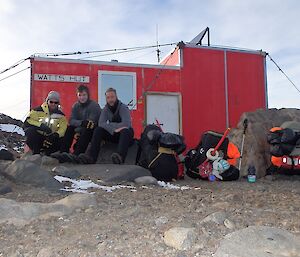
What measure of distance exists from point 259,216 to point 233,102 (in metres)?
6.37

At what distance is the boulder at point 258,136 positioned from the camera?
5.96 meters

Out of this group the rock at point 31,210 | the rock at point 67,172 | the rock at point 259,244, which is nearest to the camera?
the rock at point 259,244

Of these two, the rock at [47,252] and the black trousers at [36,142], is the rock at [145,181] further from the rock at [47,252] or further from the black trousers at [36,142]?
the rock at [47,252]

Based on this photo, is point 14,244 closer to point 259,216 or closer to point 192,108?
point 259,216

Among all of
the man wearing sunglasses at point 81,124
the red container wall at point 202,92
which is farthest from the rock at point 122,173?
the red container wall at point 202,92

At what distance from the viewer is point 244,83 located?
8906 mm

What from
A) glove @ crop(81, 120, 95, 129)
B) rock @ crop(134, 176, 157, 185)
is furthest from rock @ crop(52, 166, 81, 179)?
glove @ crop(81, 120, 95, 129)

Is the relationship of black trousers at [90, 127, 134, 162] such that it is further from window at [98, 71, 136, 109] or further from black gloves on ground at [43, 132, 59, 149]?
window at [98, 71, 136, 109]

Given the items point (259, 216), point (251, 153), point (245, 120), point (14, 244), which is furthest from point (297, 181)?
point (14, 244)

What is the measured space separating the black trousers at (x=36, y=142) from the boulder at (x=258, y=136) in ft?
8.46

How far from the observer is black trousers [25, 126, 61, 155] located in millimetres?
5625

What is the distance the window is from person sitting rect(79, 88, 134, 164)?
7.76 feet

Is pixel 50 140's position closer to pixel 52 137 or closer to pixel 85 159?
pixel 52 137

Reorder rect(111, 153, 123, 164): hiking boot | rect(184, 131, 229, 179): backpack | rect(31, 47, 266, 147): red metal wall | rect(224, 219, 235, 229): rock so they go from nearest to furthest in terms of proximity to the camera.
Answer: rect(224, 219, 235, 229): rock < rect(111, 153, 123, 164): hiking boot < rect(184, 131, 229, 179): backpack < rect(31, 47, 266, 147): red metal wall
